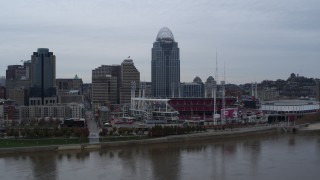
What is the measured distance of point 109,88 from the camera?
34250 millimetres

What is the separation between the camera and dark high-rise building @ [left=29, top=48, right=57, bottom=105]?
31.4m

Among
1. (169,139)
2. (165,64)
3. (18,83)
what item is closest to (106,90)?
(18,83)

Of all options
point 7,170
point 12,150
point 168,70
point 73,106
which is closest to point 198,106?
point 73,106

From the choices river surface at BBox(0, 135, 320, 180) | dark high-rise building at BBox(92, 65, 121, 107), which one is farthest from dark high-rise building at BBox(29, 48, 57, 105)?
river surface at BBox(0, 135, 320, 180)

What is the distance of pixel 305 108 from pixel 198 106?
640 centimetres

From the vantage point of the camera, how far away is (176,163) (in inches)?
399

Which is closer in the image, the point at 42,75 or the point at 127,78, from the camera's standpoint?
the point at 42,75

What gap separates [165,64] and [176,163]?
104ft

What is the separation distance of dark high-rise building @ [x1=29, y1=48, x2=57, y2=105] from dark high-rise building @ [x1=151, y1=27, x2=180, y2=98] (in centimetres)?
1076

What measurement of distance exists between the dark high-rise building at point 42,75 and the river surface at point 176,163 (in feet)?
64.6

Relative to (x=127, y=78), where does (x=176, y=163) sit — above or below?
below

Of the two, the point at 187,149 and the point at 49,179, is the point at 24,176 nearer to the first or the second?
the point at 49,179

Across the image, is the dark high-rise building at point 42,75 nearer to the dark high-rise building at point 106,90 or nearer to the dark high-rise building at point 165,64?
the dark high-rise building at point 106,90

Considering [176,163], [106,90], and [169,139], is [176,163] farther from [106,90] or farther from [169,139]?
[106,90]
